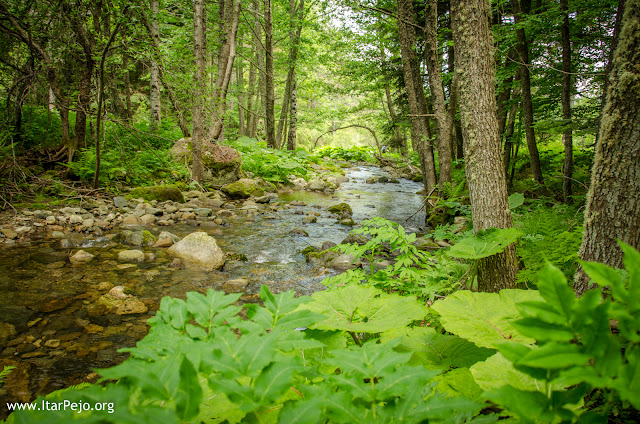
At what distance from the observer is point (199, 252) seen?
5152 mm

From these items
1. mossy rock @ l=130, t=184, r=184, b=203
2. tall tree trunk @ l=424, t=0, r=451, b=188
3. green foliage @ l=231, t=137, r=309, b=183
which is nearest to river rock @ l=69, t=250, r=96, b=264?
mossy rock @ l=130, t=184, r=184, b=203

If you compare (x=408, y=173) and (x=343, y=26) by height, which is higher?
(x=343, y=26)

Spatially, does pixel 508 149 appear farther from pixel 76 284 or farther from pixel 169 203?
pixel 76 284

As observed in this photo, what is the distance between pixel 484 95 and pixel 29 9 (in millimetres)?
8061

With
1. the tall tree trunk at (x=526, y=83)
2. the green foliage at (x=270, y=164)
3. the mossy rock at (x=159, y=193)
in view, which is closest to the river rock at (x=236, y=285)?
the mossy rock at (x=159, y=193)

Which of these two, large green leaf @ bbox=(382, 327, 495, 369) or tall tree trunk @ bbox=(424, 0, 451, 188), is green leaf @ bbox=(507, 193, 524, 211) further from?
large green leaf @ bbox=(382, 327, 495, 369)

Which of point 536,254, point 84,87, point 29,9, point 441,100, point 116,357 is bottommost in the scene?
point 116,357

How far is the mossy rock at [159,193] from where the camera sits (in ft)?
25.6

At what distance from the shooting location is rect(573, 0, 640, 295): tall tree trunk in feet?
5.64

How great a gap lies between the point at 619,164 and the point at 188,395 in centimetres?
237

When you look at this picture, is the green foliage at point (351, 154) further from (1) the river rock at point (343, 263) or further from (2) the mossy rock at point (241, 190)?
(1) the river rock at point (343, 263)

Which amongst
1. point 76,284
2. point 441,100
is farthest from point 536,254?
point 76,284

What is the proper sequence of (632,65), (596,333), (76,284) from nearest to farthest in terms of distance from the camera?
(596,333) < (632,65) < (76,284)

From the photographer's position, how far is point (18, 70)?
5.91 metres
